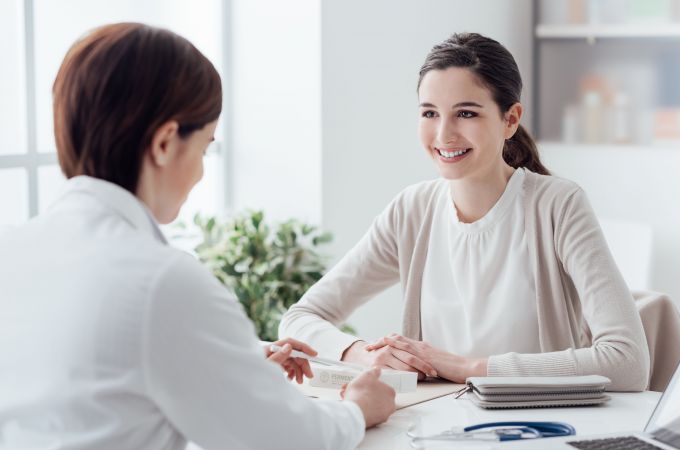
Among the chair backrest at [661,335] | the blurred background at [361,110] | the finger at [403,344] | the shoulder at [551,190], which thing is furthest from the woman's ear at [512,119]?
the blurred background at [361,110]

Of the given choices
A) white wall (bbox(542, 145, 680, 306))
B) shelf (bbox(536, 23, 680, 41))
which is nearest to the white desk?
white wall (bbox(542, 145, 680, 306))

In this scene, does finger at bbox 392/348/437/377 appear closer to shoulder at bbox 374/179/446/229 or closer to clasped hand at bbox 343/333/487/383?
clasped hand at bbox 343/333/487/383

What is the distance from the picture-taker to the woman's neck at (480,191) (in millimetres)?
2052

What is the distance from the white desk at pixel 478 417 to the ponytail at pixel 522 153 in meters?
0.67

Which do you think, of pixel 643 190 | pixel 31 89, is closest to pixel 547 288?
pixel 31 89

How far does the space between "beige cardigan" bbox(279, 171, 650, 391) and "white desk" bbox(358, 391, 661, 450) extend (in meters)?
0.12

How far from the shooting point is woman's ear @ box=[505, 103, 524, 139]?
6.81 ft

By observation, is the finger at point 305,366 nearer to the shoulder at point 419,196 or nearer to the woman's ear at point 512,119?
the shoulder at point 419,196

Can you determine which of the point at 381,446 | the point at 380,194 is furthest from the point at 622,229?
the point at 381,446

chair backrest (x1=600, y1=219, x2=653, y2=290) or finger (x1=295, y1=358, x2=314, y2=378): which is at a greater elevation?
finger (x1=295, y1=358, x2=314, y2=378)

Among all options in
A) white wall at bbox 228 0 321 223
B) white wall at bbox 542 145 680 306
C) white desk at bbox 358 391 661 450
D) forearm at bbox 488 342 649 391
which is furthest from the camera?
white wall at bbox 542 145 680 306

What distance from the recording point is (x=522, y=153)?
220cm

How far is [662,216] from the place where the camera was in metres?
Answer: 3.97

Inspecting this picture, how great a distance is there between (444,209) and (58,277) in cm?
118
